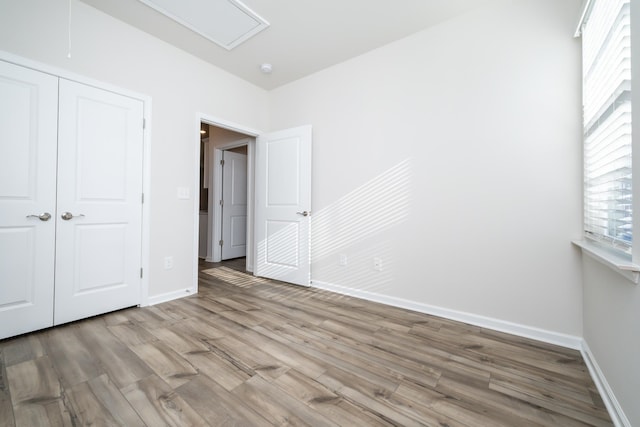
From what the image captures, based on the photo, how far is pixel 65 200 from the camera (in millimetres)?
2178

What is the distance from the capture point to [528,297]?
2.06 metres

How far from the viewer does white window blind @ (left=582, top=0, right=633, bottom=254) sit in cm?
122

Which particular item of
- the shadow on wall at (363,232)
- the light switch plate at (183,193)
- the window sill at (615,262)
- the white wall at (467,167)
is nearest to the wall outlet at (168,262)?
the light switch plate at (183,193)

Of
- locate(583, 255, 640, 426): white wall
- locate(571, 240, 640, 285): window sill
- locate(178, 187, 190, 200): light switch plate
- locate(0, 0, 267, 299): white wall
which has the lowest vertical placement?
locate(583, 255, 640, 426): white wall

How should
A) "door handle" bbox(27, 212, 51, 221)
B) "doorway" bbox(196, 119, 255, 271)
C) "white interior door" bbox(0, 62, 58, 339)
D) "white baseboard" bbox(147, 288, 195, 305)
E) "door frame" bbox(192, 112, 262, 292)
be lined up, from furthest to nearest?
"doorway" bbox(196, 119, 255, 271) < "door frame" bbox(192, 112, 262, 292) < "white baseboard" bbox(147, 288, 195, 305) < "door handle" bbox(27, 212, 51, 221) < "white interior door" bbox(0, 62, 58, 339)

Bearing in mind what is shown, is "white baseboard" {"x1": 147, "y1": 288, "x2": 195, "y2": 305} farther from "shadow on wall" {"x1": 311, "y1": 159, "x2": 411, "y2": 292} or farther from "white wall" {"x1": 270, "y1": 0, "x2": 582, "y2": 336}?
"white wall" {"x1": 270, "y1": 0, "x2": 582, "y2": 336}

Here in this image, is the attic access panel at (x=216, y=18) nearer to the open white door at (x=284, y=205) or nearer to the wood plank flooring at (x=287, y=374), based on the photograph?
the open white door at (x=284, y=205)

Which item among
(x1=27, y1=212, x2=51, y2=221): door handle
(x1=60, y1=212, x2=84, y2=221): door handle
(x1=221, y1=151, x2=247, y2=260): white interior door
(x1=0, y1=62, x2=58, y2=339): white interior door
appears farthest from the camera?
(x1=221, y1=151, x2=247, y2=260): white interior door

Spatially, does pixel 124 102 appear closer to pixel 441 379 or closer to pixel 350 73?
pixel 350 73

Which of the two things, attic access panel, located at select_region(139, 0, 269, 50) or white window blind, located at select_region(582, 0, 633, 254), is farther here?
attic access panel, located at select_region(139, 0, 269, 50)

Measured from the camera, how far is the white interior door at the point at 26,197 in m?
1.91

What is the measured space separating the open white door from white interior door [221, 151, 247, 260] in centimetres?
148

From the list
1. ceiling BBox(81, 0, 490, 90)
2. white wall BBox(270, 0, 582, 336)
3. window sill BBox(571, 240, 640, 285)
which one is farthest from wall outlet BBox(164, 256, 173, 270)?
window sill BBox(571, 240, 640, 285)

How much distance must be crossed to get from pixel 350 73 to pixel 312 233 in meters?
1.99
